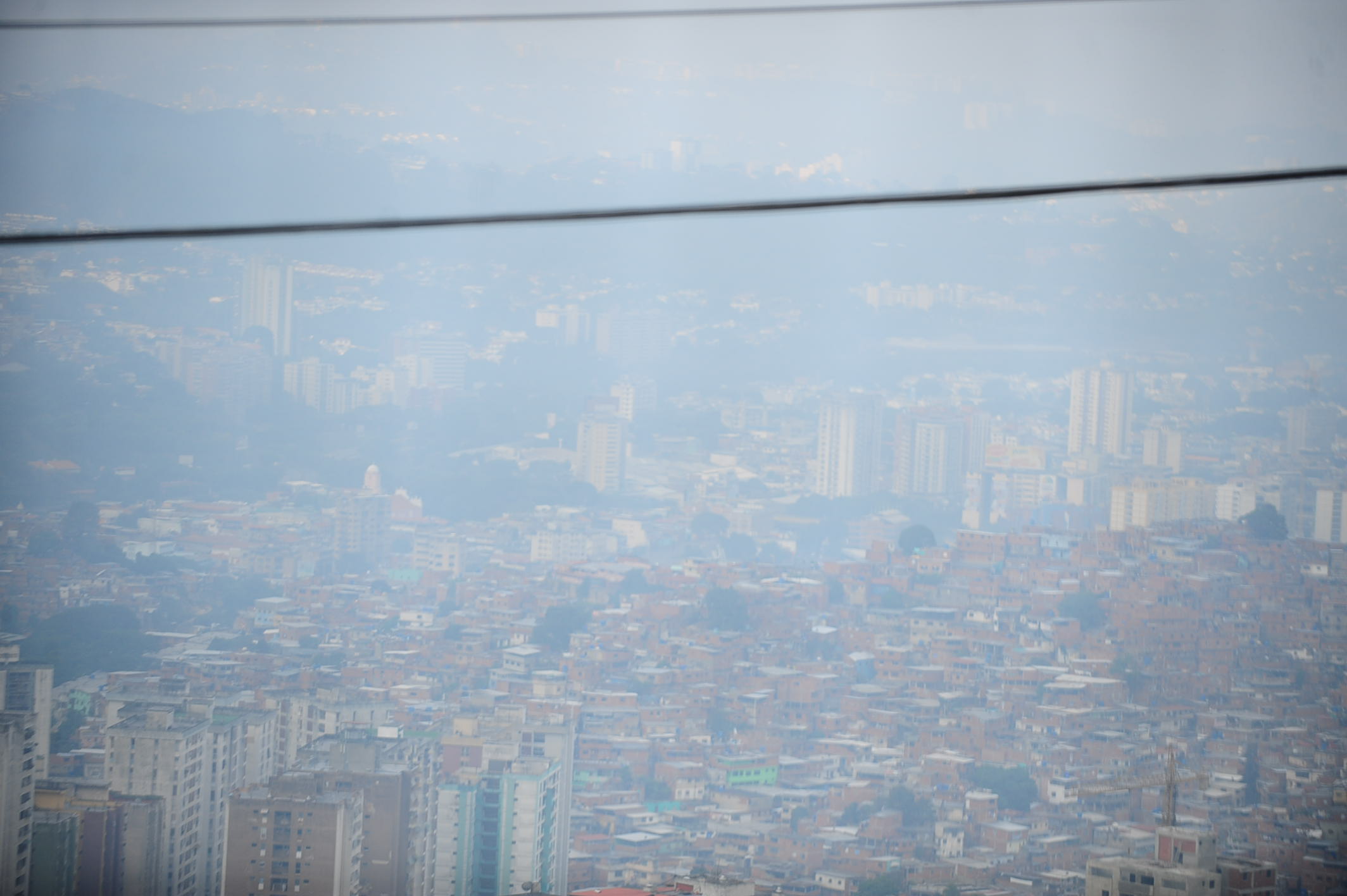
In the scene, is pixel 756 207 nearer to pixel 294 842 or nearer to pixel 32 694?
pixel 294 842

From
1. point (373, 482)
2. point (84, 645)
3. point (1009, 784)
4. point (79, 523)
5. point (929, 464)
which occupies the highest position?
point (929, 464)

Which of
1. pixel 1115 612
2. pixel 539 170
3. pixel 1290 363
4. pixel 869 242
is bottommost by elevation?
pixel 1115 612

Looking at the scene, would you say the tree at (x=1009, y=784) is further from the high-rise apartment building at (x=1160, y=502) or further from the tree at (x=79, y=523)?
the tree at (x=79, y=523)

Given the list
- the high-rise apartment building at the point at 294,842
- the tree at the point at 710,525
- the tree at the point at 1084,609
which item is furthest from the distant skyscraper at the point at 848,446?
the high-rise apartment building at the point at 294,842

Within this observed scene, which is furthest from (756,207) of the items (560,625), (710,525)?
(560,625)

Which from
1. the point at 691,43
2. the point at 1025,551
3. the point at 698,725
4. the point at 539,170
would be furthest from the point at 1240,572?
the point at 539,170

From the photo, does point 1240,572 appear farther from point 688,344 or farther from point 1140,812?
point 688,344
